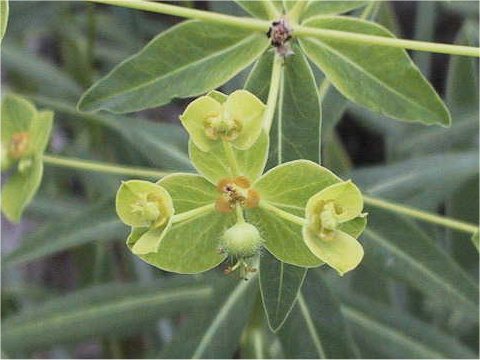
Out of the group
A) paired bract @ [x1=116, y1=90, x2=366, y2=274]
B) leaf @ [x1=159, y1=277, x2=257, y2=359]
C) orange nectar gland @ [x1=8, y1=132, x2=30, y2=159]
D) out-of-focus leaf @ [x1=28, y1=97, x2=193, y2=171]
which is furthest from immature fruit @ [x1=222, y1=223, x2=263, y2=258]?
out-of-focus leaf @ [x1=28, y1=97, x2=193, y2=171]

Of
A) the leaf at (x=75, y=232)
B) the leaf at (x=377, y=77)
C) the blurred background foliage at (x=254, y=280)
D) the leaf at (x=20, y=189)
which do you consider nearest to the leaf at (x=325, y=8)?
the leaf at (x=377, y=77)

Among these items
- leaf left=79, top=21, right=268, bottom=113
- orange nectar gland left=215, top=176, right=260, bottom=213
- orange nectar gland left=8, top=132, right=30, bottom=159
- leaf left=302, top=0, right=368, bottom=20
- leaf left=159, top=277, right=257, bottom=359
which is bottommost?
orange nectar gland left=215, top=176, right=260, bottom=213

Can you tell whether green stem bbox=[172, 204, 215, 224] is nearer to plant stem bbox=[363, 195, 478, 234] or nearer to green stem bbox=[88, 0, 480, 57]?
green stem bbox=[88, 0, 480, 57]

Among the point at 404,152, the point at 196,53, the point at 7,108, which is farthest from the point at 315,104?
the point at 404,152

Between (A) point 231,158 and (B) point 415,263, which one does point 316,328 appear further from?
(A) point 231,158

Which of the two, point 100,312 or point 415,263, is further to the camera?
point 100,312

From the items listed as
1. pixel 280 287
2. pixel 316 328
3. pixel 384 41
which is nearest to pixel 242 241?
pixel 280 287

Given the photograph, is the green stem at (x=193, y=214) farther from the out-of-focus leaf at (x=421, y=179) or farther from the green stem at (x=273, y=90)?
the out-of-focus leaf at (x=421, y=179)
